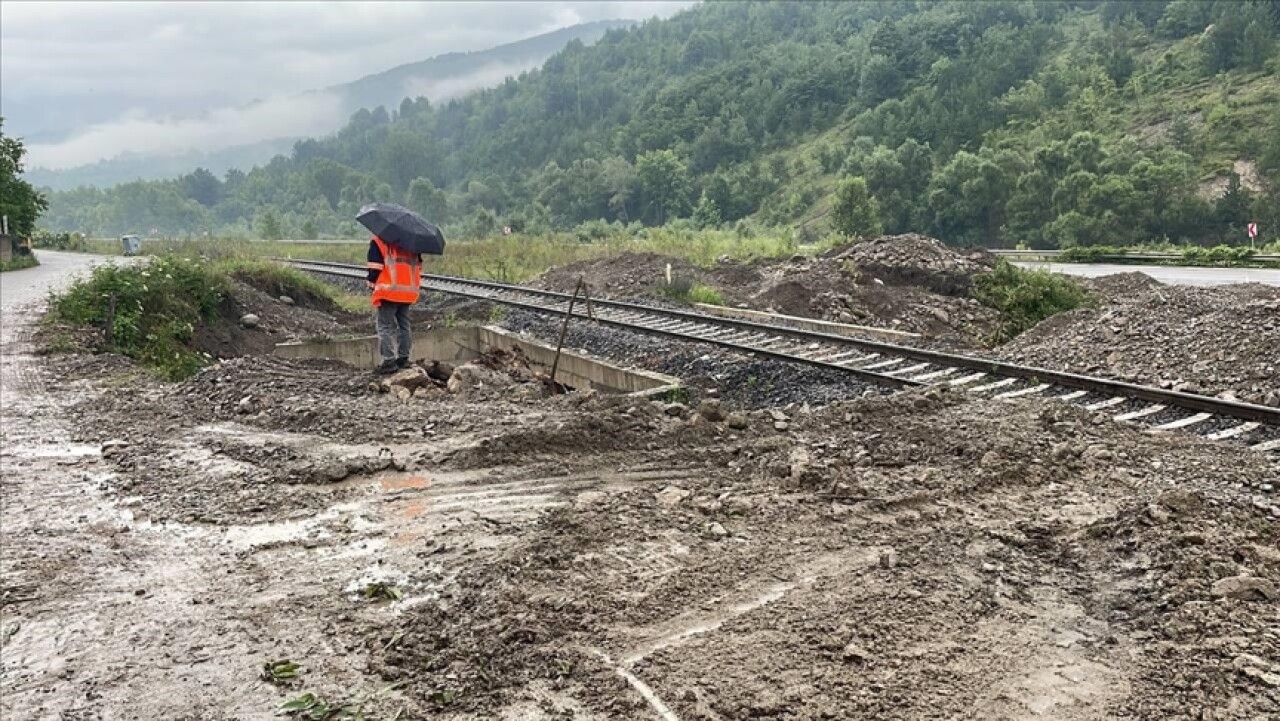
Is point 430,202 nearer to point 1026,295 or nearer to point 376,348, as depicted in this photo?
point 376,348

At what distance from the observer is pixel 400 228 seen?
9.82m

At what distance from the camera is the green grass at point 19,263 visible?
85.0 ft

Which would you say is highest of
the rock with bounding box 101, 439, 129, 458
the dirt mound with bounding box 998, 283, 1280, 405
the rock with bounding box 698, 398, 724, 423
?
the rock with bounding box 101, 439, 129, 458

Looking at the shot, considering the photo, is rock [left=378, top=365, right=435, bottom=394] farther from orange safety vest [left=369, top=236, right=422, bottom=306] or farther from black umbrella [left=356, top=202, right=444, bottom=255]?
black umbrella [left=356, top=202, right=444, bottom=255]

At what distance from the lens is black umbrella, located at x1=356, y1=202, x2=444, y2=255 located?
32.0 feet

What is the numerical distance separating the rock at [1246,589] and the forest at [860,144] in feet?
148

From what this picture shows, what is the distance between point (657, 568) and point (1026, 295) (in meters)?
14.1

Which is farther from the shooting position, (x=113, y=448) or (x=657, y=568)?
(x=113, y=448)

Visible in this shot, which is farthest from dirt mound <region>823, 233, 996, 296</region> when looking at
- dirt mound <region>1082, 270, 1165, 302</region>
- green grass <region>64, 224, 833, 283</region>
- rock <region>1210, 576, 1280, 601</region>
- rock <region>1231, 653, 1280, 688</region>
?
rock <region>1231, 653, 1280, 688</region>

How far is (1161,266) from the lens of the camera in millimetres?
26453

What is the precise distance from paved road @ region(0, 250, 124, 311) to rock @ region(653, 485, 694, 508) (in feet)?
45.6

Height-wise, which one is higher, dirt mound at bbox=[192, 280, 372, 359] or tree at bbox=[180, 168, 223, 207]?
tree at bbox=[180, 168, 223, 207]

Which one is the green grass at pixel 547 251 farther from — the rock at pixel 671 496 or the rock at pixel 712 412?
the rock at pixel 671 496

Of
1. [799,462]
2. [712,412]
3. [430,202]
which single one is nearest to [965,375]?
[712,412]
